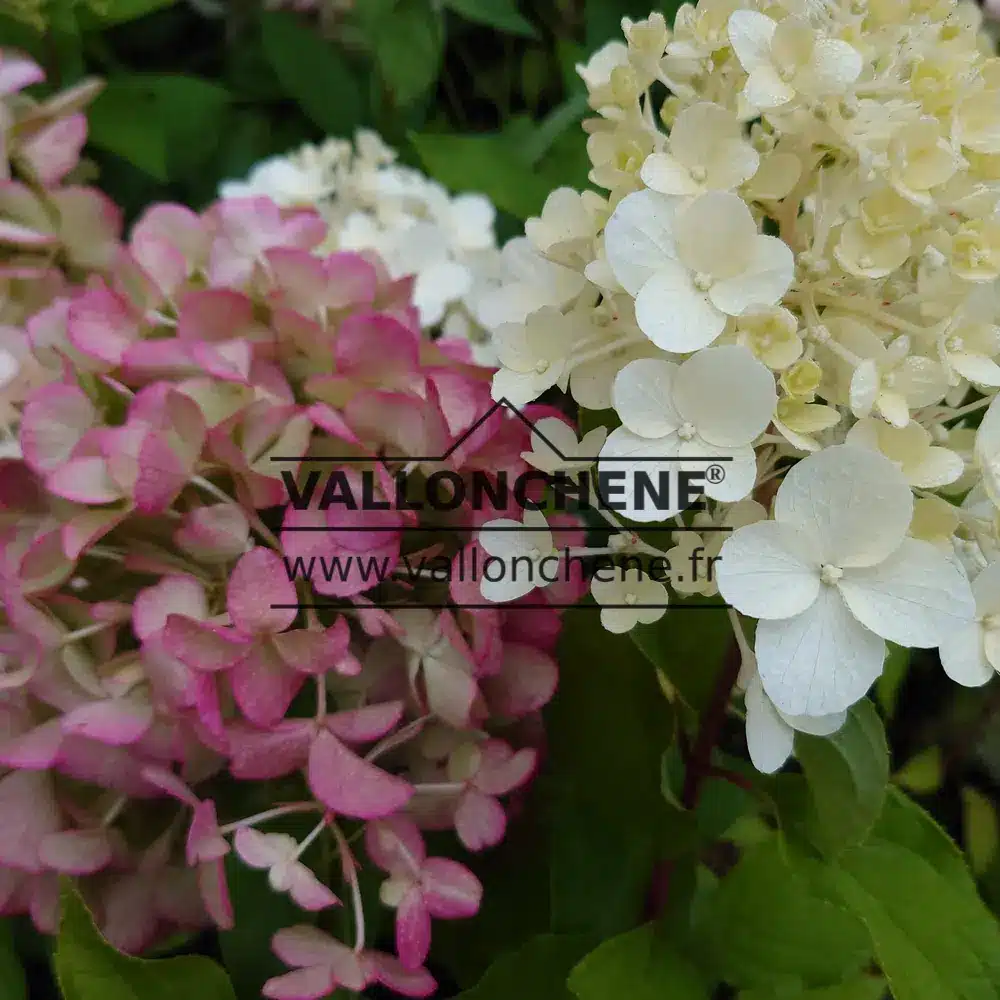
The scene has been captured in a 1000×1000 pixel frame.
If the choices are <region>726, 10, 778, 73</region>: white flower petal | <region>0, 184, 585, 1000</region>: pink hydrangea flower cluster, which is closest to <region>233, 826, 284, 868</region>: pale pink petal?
<region>0, 184, 585, 1000</region>: pink hydrangea flower cluster

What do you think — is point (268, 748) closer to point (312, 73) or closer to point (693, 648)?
point (693, 648)

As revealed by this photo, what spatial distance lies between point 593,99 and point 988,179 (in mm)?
147

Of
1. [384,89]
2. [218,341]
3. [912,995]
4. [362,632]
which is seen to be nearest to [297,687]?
[362,632]

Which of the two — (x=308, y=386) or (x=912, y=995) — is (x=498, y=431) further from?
(x=912, y=995)

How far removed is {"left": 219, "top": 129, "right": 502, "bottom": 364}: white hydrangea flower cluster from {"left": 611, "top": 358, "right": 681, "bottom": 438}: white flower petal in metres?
0.26

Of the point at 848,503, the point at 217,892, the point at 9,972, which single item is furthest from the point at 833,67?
the point at 9,972

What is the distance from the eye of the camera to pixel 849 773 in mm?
368

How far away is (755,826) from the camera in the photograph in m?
0.56

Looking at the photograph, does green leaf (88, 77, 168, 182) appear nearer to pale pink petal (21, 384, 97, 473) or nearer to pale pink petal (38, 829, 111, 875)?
pale pink petal (21, 384, 97, 473)

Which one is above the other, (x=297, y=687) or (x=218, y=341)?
(x=218, y=341)

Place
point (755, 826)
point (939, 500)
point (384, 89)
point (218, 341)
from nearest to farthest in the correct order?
point (939, 500) < point (218, 341) < point (755, 826) < point (384, 89)

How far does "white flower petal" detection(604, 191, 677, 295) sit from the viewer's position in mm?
318

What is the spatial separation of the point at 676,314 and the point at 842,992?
323 millimetres

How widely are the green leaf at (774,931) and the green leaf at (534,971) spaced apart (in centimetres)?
6
